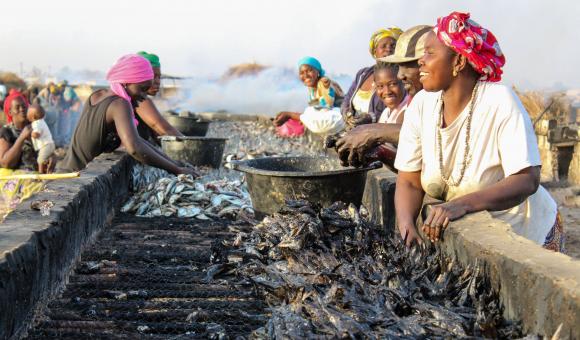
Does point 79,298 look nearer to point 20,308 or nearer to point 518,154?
point 20,308

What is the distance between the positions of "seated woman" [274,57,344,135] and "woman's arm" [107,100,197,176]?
11.1ft

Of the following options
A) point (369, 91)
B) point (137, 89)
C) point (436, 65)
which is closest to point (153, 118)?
point (137, 89)

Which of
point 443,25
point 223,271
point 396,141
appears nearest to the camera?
point 443,25

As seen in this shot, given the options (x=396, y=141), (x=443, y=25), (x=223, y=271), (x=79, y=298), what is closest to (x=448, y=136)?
(x=443, y=25)

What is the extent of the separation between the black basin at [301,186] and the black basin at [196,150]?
139 inches

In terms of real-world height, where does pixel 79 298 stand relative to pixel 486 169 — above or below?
below

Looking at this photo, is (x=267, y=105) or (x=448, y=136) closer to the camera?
(x=448, y=136)

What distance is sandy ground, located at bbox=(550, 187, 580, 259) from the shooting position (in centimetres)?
802

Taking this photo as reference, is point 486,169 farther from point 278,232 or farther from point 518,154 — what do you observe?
point 278,232

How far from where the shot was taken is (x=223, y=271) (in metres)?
4.01

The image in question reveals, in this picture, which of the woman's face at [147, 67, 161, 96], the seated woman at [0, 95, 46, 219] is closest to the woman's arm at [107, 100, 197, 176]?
the woman's face at [147, 67, 161, 96]

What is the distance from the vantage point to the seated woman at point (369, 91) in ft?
19.1

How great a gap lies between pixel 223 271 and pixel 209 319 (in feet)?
2.48

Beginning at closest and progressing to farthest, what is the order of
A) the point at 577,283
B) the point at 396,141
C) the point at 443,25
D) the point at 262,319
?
the point at 577,283
the point at 262,319
the point at 443,25
the point at 396,141
